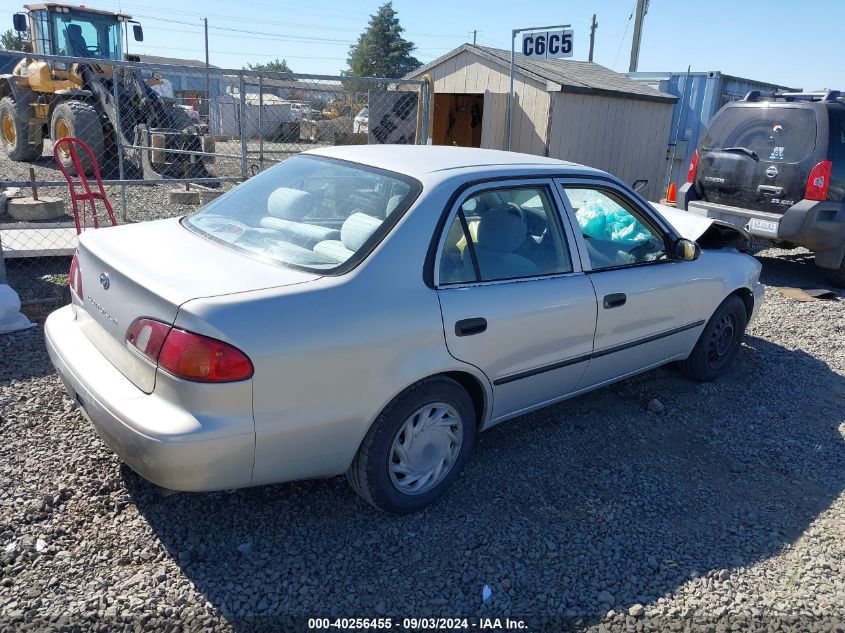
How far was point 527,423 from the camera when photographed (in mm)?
4145

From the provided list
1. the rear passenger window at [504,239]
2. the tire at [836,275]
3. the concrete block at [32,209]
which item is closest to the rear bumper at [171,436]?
the rear passenger window at [504,239]

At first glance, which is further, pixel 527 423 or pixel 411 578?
pixel 527 423

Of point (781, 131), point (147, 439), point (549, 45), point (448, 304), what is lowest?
point (147, 439)

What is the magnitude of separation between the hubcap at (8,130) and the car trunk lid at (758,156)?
1413 centimetres

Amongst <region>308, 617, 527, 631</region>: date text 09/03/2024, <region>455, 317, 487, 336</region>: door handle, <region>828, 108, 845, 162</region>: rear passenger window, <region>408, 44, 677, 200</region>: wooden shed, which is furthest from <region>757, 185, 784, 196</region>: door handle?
<region>308, 617, 527, 631</region>: date text 09/03/2024

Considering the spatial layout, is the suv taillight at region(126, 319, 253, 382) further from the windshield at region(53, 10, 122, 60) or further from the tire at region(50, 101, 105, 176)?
the windshield at region(53, 10, 122, 60)

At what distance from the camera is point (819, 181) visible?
23.7 ft

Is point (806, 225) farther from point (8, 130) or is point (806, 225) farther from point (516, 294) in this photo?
point (8, 130)

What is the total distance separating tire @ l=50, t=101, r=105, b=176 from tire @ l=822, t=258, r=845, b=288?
11.5 metres

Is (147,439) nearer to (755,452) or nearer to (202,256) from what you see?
(202,256)

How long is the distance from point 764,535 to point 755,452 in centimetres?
89

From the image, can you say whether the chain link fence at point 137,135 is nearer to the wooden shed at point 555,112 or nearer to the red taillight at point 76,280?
the wooden shed at point 555,112

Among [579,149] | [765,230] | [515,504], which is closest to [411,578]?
[515,504]

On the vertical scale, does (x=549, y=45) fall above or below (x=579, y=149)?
above
